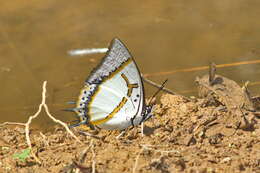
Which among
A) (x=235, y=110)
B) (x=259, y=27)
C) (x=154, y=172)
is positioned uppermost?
(x=259, y=27)

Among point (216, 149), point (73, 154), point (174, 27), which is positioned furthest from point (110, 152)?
point (174, 27)

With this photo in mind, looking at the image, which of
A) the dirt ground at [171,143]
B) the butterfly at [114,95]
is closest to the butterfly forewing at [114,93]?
the butterfly at [114,95]

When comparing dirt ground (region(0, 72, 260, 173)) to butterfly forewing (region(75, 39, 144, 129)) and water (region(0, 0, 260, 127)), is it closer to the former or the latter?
butterfly forewing (region(75, 39, 144, 129))

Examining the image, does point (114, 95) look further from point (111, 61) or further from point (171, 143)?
point (171, 143)

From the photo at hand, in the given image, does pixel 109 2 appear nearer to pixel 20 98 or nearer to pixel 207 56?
pixel 207 56

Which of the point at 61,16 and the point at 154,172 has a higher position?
the point at 61,16

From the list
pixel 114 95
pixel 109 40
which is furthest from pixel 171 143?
pixel 109 40
